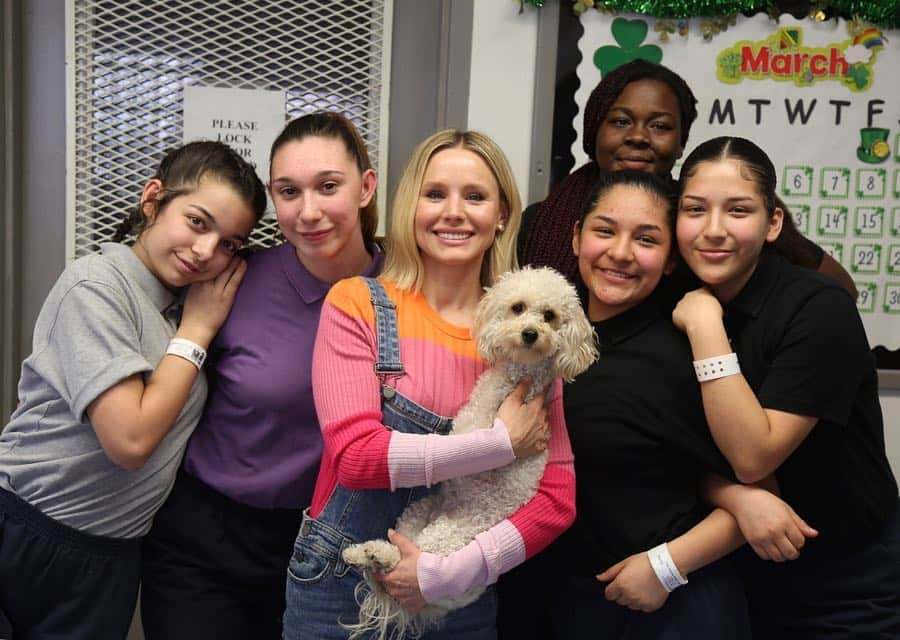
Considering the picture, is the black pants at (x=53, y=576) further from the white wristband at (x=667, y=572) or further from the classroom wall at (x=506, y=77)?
the classroom wall at (x=506, y=77)

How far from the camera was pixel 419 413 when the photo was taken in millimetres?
1074

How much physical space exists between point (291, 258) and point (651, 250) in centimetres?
67

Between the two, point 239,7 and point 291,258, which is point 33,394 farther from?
point 239,7

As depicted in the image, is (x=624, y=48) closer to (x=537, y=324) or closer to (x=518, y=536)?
(x=537, y=324)

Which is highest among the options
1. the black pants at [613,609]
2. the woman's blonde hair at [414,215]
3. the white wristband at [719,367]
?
the woman's blonde hair at [414,215]

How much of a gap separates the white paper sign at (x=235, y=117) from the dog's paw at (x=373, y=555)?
1.22 metres

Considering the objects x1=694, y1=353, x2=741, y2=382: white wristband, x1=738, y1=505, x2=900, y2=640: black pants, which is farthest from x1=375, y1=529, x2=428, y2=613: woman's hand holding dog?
x1=738, y1=505, x2=900, y2=640: black pants

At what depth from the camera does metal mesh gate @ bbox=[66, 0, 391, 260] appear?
186 cm

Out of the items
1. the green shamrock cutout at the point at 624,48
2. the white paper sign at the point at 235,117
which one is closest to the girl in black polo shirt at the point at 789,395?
the green shamrock cutout at the point at 624,48

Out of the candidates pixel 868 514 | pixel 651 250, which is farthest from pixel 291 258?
pixel 868 514

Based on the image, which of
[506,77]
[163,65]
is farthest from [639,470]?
[163,65]

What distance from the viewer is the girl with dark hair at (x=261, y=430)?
1.23 metres

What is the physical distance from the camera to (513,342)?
1.02 metres

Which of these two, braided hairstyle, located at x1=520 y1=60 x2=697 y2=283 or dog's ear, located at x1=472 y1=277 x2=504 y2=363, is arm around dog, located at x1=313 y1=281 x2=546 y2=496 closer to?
dog's ear, located at x1=472 y1=277 x2=504 y2=363
